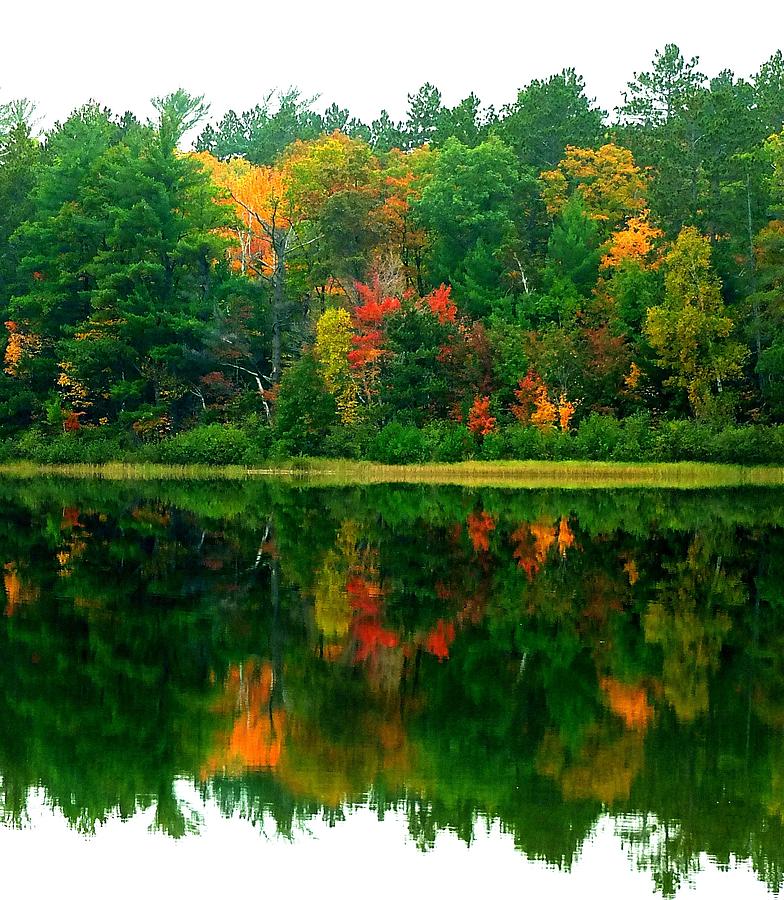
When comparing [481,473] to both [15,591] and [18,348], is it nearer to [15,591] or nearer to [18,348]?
[18,348]

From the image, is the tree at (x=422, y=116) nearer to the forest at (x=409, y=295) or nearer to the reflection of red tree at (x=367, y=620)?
the forest at (x=409, y=295)

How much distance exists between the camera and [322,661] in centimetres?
1409

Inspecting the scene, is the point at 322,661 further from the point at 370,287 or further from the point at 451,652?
the point at 370,287

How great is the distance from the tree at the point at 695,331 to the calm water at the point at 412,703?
3108 centimetres

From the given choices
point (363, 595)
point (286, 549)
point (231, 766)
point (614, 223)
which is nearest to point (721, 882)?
point (231, 766)

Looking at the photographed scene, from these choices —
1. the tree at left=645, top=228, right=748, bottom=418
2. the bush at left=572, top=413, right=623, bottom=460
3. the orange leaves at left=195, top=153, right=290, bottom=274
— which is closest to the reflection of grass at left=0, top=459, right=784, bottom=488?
the bush at left=572, top=413, right=623, bottom=460

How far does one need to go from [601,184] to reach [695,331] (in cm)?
1598

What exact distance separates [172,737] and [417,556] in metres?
12.9

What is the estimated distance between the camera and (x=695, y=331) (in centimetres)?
5475

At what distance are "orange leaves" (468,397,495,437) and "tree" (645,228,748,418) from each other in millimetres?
6980

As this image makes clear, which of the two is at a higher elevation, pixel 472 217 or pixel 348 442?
pixel 472 217

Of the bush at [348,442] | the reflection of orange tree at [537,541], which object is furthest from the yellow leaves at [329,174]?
the reflection of orange tree at [537,541]

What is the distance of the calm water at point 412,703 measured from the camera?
29.4 ft

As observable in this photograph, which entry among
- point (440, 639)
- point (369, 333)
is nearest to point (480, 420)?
point (369, 333)
